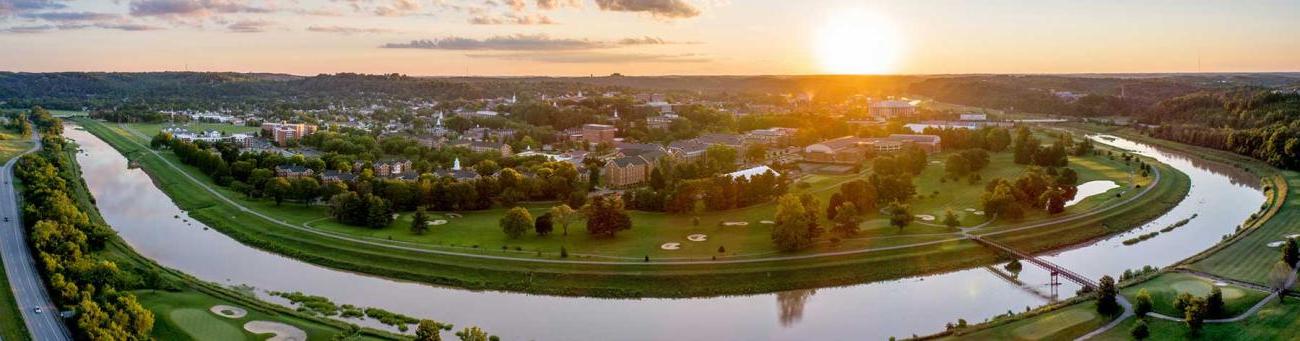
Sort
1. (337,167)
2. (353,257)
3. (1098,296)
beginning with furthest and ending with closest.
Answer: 1. (337,167)
2. (353,257)
3. (1098,296)

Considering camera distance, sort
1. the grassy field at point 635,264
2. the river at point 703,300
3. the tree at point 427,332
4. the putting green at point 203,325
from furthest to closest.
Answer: the grassy field at point 635,264, the river at point 703,300, the putting green at point 203,325, the tree at point 427,332

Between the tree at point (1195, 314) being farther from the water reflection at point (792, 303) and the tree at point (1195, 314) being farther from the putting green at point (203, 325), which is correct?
the putting green at point (203, 325)

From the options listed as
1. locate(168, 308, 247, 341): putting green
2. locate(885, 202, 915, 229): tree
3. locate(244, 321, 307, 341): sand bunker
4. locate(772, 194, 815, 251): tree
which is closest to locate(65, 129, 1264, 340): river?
locate(168, 308, 247, 341): putting green

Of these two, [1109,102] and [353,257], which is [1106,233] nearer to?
[353,257]

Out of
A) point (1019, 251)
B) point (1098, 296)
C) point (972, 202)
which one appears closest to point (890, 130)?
point (972, 202)

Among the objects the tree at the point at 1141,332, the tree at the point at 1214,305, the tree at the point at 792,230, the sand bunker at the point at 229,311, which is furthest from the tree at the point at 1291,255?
the sand bunker at the point at 229,311

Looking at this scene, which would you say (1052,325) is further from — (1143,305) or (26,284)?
(26,284)

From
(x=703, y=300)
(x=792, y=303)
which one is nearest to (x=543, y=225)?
(x=703, y=300)
